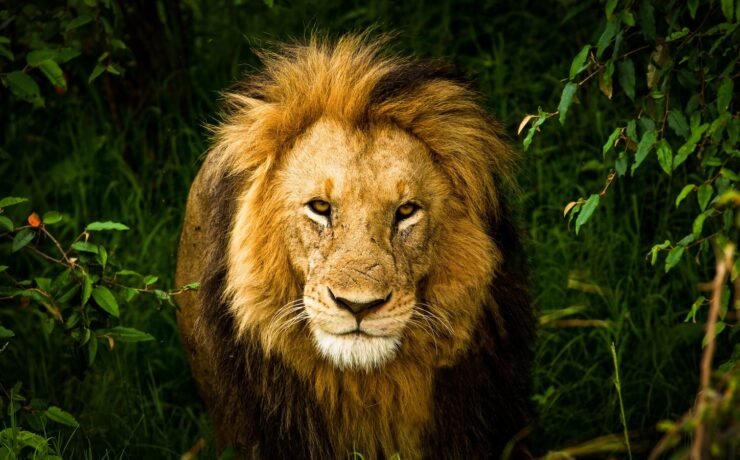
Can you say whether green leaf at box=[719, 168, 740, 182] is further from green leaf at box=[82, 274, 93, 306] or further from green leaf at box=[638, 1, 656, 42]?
green leaf at box=[82, 274, 93, 306]

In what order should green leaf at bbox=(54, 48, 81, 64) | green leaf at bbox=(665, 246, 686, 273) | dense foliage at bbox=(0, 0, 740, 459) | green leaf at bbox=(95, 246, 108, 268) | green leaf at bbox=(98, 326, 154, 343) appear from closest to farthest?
green leaf at bbox=(665, 246, 686, 273), dense foliage at bbox=(0, 0, 740, 459), green leaf at bbox=(95, 246, 108, 268), green leaf at bbox=(98, 326, 154, 343), green leaf at bbox=(54, 48, 81, 64)

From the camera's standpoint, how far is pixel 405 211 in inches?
134

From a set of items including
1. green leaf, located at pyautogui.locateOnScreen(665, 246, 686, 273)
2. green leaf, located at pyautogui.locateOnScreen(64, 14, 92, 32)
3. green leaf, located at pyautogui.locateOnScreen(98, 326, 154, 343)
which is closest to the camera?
green leaf, located at pyautogui.locateOnScreen(665, 246, 686, 273)

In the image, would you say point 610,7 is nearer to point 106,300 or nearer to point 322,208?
point 322,208

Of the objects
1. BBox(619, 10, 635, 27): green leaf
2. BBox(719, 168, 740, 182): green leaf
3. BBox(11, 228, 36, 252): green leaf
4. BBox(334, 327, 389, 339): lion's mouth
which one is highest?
BBox(619, 10, 635, 27): green leaf

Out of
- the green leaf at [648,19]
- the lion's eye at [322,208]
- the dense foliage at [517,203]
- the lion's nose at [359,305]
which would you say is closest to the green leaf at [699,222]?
the dense foliage at [517,203]

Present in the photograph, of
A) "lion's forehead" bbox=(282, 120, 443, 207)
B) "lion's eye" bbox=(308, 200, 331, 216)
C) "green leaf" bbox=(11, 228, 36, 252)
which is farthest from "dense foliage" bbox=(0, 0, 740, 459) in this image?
"lion's eye" bbox=(308, 200, 331, 216)

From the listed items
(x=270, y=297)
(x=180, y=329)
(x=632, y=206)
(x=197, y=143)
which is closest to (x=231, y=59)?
(x=197, y=143)

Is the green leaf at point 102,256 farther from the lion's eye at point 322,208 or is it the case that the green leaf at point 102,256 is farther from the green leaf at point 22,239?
the lion's eye at point 322,208

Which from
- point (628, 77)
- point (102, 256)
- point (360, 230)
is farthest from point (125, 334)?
point (628, 77)

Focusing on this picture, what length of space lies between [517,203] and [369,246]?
111cm

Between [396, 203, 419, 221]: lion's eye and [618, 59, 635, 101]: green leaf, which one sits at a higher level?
Result: [618, 59, 635, 101]: green leaf

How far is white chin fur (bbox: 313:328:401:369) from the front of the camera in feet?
10.4

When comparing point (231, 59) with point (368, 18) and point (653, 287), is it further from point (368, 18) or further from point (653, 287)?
point (653, 287)
